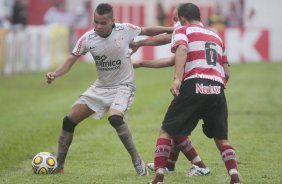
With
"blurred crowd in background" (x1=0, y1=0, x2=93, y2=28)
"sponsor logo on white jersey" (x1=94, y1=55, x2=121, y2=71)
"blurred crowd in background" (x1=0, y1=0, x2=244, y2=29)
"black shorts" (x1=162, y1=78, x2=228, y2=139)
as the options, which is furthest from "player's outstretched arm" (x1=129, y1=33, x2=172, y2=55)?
"blurred crowd in background" (x1=0, y1=0, x2=244, y2=29)

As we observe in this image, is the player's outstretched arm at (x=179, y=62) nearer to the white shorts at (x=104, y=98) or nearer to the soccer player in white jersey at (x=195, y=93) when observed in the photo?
the soccer player in white jersey at (x=195, y=93)

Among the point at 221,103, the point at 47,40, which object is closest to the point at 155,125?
the point at 221,103

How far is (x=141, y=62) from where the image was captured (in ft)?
33.3

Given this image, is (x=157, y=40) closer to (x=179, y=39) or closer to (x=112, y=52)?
(x=112, y=52)

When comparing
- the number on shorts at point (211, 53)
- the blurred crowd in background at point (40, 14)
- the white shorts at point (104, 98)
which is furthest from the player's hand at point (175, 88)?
the blurred crowd in background at point (40, 14)

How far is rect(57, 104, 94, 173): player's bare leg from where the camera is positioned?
10930mm

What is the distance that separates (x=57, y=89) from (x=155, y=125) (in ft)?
29.3

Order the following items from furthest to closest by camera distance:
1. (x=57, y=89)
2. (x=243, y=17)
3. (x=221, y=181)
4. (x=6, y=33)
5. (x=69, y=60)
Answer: (x=243, y=17) → (x=6, y=33) → (x=57, y=89) → (x=69, y=60) → (x=221, y=181)

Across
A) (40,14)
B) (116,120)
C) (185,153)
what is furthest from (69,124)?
(40,14)

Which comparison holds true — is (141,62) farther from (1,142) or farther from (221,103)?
(1,142)

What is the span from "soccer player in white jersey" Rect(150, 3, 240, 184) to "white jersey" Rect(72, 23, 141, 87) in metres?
1.32

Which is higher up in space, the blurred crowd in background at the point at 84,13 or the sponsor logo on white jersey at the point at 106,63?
the sponsor logo on white jersey at the point at 106,63

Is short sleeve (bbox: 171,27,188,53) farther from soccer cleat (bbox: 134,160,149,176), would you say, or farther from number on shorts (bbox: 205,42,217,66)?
soccer cleat (bbox: 134,160,149,176)

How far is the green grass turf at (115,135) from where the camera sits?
1078 cm
